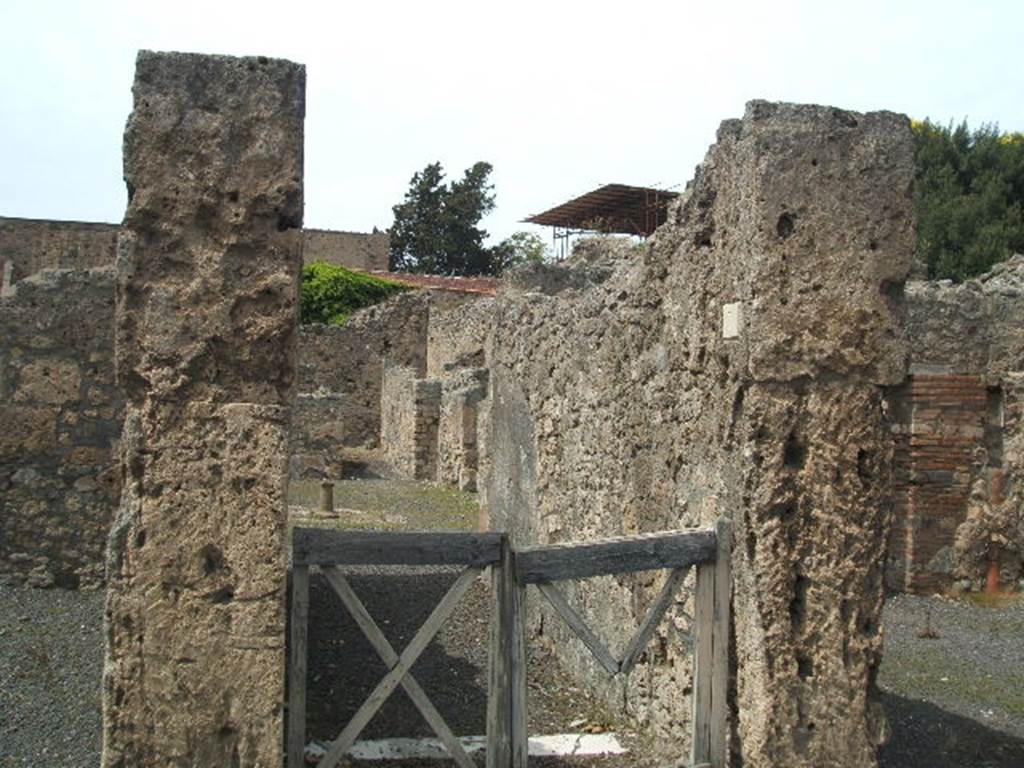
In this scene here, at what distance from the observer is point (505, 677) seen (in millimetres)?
4109

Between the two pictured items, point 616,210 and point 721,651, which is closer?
point 721,651

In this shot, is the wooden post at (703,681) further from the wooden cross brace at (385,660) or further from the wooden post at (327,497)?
the wooden post at (327,497)

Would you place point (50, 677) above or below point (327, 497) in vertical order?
below

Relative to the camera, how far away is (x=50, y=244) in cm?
2967

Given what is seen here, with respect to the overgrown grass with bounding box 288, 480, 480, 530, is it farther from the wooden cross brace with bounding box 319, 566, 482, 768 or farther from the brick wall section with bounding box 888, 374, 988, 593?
the wooden cross brace with bounding box 319, 566, 482, 768

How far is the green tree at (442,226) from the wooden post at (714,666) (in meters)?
41.1

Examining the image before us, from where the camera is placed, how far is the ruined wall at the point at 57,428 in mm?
7121

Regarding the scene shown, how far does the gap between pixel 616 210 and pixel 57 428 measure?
19.0 meters

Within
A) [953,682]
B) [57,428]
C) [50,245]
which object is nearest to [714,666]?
[953,682]

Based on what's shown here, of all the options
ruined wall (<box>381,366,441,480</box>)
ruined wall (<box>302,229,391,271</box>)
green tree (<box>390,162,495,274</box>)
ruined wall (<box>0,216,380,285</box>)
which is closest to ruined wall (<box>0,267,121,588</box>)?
ruined wall (<box>381,366,441,480</box>)

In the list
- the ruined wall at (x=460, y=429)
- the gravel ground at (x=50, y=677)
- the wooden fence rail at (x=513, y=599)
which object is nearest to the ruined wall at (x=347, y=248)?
the ruined wall at (x=460, y=429)

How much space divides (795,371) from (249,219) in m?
1.97

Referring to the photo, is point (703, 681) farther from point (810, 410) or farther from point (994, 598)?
point (994, 598)

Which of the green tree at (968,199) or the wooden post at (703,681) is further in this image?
the green tree at (968,199)
